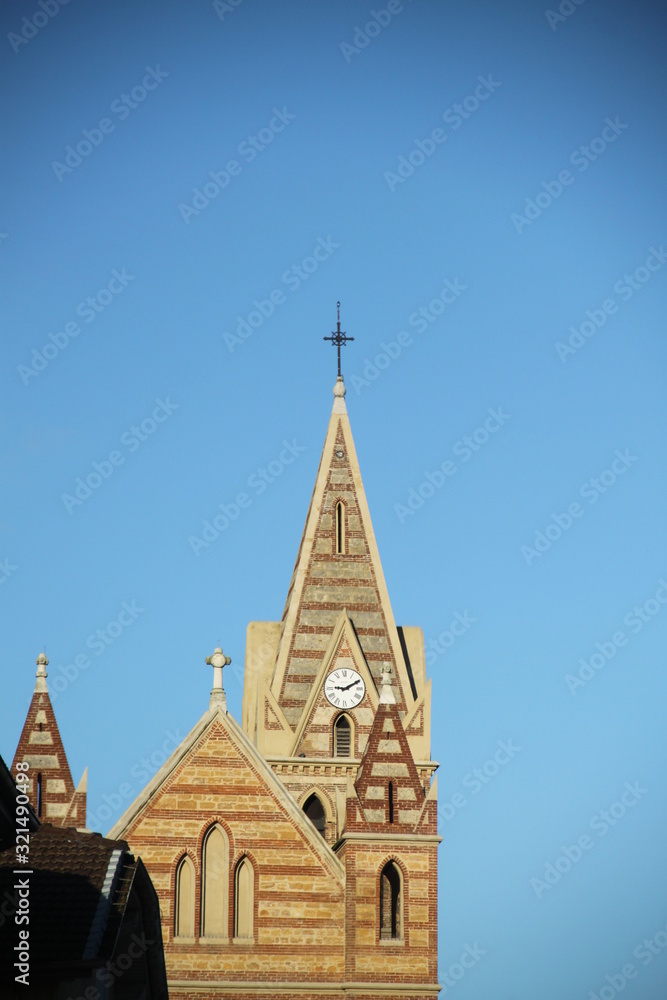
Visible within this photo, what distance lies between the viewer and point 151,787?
41531mm

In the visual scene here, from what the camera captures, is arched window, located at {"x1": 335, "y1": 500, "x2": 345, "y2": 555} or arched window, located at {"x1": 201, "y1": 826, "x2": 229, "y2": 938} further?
arched window, located at {"x1": 335, "y1": 500, "x2": 345, "y2": 555}

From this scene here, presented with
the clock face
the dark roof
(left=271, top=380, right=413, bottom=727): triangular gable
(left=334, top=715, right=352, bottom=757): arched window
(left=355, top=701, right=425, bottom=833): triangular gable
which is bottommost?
the dark roof

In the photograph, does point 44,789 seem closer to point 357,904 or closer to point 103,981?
point 357,904

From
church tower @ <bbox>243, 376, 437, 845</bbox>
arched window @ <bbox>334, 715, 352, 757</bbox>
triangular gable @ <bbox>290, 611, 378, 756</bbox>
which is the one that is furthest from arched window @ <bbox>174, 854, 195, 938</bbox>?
arched window @ <bbox>334, 715, 352, 757</bbox>

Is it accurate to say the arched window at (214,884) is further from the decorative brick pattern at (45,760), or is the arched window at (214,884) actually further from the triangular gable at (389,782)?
the decorative brick pattern at (45,760)

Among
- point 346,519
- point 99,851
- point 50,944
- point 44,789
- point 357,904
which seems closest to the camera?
point 50,944

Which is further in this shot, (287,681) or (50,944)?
(287,681)

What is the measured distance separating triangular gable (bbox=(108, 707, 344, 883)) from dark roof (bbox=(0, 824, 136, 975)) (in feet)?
49.4

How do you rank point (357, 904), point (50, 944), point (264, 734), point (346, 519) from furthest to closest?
point (346, 519), point (264, 734), point (357, 904), point (50, 944)

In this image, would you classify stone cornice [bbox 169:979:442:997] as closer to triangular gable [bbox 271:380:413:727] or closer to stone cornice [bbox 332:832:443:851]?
stone cornice [bbox 332:832:443:851]

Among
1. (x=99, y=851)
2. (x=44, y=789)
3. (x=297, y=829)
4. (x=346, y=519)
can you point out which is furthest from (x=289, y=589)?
(x=99, y=851)

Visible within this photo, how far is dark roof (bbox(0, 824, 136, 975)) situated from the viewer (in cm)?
2220

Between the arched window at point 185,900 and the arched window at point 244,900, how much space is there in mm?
886

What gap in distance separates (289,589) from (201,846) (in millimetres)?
16225
